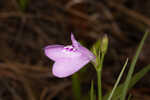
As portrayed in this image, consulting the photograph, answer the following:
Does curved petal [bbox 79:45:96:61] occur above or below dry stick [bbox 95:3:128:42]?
below

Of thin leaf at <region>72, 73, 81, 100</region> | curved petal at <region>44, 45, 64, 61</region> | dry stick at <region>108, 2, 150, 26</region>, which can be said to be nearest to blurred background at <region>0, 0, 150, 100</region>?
dry stick at <region>108, 2, 150, 26</region>

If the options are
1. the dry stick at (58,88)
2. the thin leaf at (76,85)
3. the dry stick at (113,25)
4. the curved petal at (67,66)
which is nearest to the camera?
the curved petal at (67,66)

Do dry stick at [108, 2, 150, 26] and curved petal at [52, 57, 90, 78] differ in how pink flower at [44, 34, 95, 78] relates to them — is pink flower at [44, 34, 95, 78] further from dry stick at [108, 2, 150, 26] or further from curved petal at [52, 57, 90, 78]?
dry stick at [108, 2, 150, 26]

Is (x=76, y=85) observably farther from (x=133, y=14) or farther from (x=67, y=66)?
(x=133, y=14)

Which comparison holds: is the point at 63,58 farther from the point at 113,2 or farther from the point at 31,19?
the point at 113,2

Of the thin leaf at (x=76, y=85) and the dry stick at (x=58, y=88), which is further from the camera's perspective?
the dry stick at (x=58, y=88)

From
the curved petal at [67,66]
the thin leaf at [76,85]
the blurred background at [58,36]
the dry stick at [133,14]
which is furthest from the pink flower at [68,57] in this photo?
the dry stick at [133,14]

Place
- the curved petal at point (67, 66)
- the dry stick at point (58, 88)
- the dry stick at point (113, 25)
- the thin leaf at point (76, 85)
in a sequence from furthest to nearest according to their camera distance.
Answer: the dry stick at point (113, 25) → the dry stick at point (58, 88) → the thin leaf at point (76, 85) → the curved petal at point (67, 66)

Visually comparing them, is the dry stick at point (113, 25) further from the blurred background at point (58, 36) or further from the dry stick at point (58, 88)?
the dry stick at point (58, 88)
